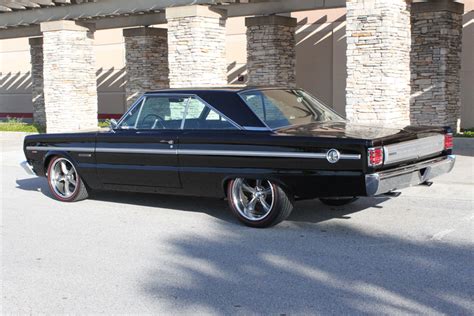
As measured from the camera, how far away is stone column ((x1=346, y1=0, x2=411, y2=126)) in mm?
13555

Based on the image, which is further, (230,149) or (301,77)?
(301,77)

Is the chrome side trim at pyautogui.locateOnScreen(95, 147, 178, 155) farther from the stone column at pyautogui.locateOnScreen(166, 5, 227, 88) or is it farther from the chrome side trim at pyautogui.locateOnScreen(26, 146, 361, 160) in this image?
the stone column at pyautogui.locateOnScreen(166, 5, 227, 88)

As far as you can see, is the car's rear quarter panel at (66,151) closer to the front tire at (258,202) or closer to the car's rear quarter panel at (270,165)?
the car's rear quarter panel at (270,165)

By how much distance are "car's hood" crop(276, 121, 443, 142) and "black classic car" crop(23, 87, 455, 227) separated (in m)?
0.01

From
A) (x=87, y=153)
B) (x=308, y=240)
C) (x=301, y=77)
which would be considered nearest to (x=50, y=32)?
(x=301, y=77)

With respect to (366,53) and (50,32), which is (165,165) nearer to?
(366,53)

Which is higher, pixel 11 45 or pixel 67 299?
pixel 11 45

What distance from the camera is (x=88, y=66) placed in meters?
21.1

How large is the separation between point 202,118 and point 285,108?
3.23 feet

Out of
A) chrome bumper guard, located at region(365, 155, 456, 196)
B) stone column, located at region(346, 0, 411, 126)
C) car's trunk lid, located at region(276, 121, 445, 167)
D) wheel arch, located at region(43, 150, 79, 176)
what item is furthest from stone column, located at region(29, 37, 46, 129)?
chrome bumper guard, located at region(365, 155, 456, 196)

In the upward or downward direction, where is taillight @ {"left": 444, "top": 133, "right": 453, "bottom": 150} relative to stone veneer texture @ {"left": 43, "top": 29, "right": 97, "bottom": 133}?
downward

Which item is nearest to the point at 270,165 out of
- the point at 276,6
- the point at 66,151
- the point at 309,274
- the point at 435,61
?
the point at 309,274

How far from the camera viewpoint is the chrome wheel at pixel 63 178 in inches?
360

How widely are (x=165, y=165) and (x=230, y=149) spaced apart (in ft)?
3.23
